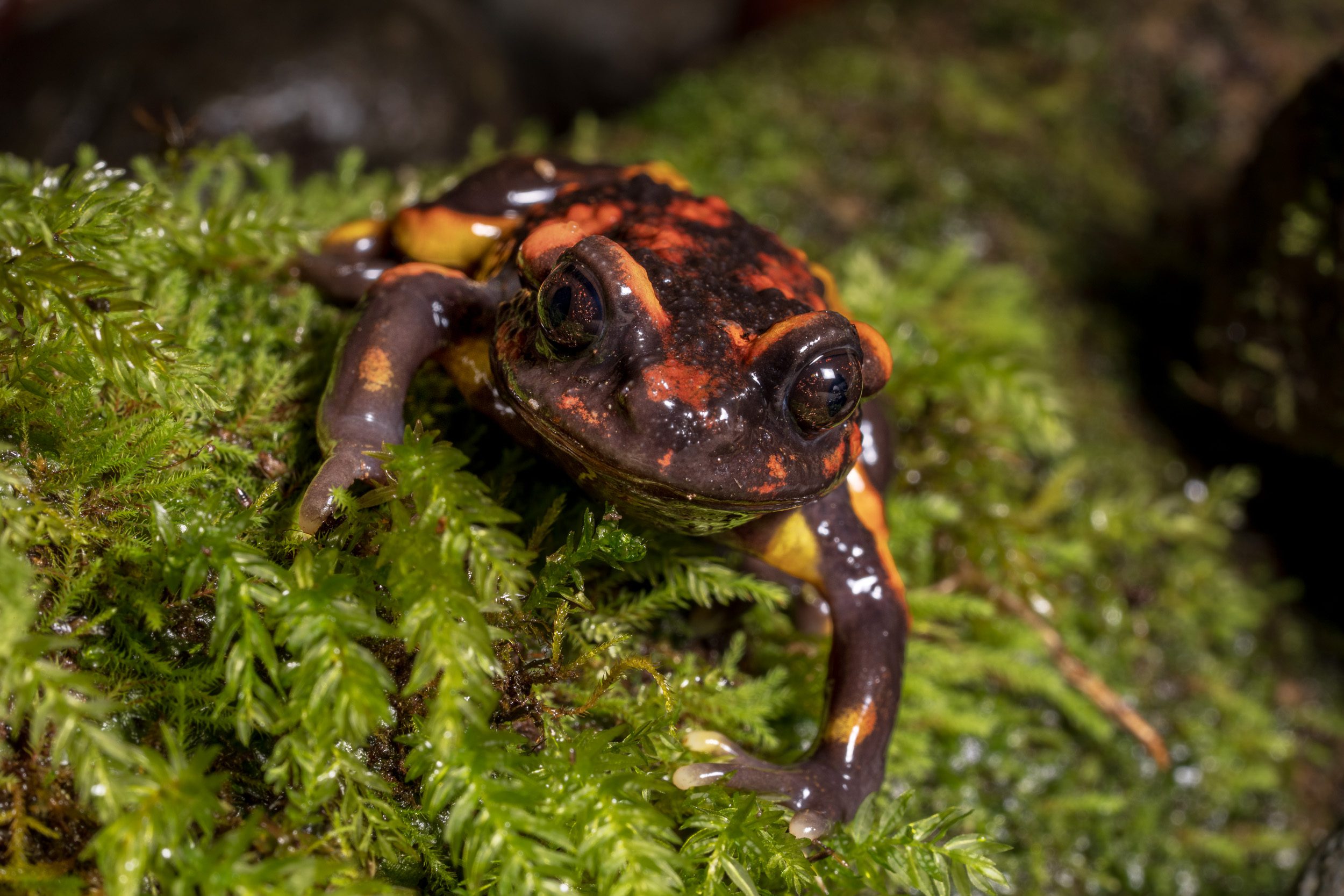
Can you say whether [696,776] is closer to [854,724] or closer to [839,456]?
[854,724]

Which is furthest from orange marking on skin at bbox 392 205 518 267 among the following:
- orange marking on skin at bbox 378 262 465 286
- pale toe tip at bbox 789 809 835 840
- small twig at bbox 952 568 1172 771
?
small twig at bbox 952 568 1172 771

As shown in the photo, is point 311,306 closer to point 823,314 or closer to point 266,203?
point 266,203

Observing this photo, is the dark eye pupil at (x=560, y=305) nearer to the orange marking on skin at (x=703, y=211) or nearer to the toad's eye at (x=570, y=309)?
the toad's eye at (x=570, y=309)

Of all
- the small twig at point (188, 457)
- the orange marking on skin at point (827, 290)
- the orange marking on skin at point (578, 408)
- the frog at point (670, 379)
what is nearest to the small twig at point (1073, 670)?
the frog at point (670, 379)

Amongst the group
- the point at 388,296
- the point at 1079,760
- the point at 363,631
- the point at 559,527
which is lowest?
the point at 1079,760

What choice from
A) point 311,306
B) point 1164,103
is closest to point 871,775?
point 311,306

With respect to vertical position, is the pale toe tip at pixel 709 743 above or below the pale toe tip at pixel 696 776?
below
